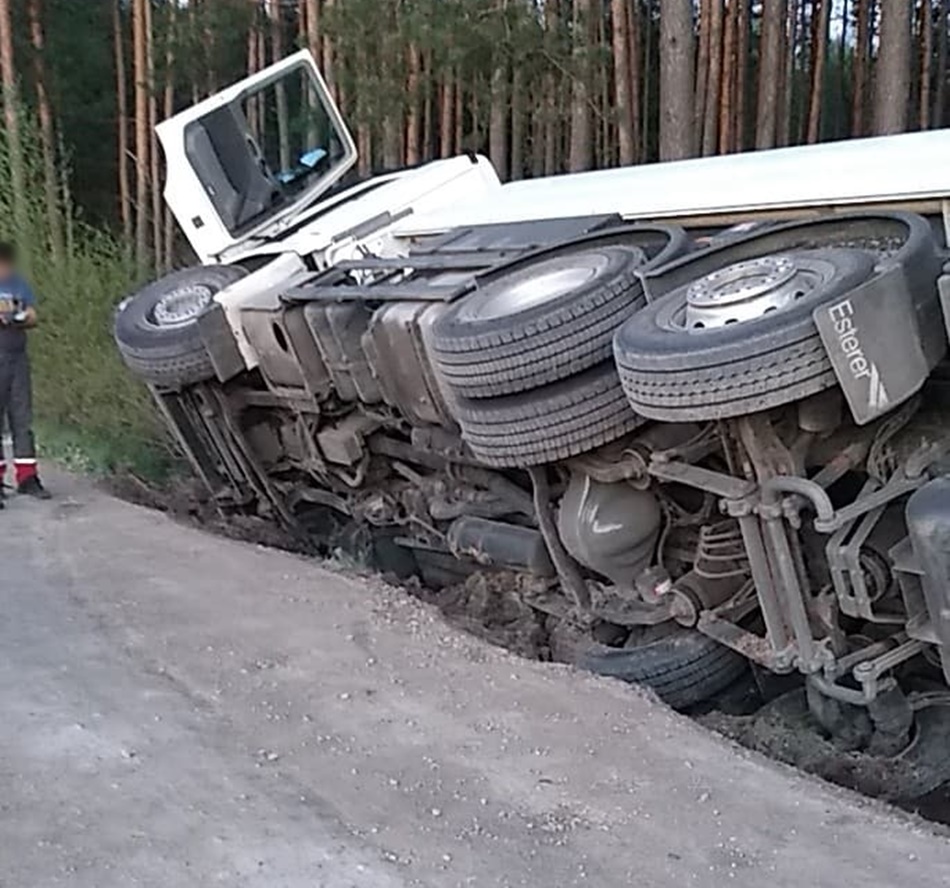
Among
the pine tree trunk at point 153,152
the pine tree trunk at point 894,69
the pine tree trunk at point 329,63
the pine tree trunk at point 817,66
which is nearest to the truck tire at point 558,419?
the pine tree trunk at point 894,69

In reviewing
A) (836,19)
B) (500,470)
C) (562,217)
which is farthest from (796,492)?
(836,19)

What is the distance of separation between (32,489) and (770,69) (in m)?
9.91

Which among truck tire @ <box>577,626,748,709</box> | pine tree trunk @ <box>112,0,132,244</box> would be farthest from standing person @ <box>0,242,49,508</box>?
pine tree trunk @ <box>112,0,132,244</box>

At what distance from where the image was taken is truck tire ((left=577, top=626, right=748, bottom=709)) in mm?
4695

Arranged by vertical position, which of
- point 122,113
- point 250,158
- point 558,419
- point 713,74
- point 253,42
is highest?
point 250,158

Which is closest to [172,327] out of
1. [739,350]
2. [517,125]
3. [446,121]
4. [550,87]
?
[739,350]

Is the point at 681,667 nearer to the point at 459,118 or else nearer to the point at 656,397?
the point at 656,397

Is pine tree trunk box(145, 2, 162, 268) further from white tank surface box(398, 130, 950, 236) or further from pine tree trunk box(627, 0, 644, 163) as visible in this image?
white tank surface box(398, 130, 950, 236)

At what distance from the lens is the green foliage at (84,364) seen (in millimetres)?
9156

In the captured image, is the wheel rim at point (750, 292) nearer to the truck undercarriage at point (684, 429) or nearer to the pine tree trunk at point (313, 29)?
the truck undercarriage at point (684, 429)

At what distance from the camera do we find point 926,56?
61.3 feet

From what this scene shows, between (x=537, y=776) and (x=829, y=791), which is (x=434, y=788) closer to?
(x=537, y=776)

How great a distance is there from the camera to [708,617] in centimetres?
454

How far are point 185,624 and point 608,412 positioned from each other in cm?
183
